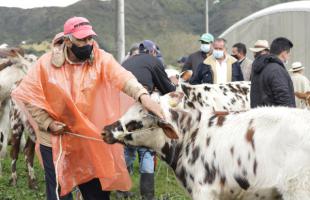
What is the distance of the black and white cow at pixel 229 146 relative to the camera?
6.00 metres

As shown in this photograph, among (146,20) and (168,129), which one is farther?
(146,20)

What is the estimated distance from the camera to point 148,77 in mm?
9625

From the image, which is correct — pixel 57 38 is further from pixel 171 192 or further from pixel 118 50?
pixel 118 50

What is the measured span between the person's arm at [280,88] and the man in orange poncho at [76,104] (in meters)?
2.33

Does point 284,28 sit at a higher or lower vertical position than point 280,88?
higher

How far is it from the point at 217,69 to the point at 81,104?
21.1ft

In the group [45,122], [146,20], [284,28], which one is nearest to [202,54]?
[45,122]

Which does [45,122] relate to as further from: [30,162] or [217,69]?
[217,69]

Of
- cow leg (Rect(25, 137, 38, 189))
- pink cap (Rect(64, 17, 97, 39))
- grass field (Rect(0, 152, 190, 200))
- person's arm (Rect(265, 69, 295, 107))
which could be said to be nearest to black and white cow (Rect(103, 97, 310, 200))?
pink cap (Rect(64, 17, 97, 39))

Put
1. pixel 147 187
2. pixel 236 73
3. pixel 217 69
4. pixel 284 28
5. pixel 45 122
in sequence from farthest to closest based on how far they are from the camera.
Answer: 1. pixel 284 28
2. pixel 236 73
3. pixel 217 69
4. pixel 147 187
5. pixel 45 122

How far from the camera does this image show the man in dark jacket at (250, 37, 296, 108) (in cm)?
852

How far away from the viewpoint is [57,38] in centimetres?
795

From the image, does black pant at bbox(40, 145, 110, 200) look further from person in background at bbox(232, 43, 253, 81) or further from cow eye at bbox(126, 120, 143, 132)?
person in background at bbox(232, 43, 253, 81)

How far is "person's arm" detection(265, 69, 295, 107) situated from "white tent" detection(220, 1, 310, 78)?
12.5 meters
